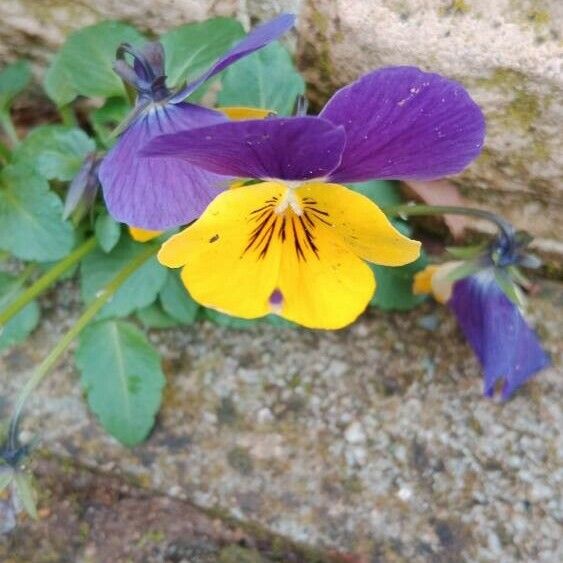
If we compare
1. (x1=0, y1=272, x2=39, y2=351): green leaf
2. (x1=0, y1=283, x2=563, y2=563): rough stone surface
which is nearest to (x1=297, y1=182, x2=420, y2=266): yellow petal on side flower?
(x1=0, y1=283, x2=563, y2=563): rough stone surface

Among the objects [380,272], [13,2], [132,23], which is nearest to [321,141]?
[380,272]

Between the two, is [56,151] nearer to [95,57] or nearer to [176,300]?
[95,57]

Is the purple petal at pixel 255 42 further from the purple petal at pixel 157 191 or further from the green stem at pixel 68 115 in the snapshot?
the green stem at pixel 68 115

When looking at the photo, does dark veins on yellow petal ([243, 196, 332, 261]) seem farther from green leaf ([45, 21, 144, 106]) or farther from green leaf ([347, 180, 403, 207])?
green leaf ([45, 21, 144, 106])

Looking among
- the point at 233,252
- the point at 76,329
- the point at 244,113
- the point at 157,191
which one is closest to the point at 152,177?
the point at 157,191

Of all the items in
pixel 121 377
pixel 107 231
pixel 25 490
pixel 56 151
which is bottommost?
pixel 121 377

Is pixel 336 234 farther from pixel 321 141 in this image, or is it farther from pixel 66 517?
pixel 66 517

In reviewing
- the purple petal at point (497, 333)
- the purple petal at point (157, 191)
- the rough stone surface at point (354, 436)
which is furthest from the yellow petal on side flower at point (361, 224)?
the rough stone surface at point (354, 436)
